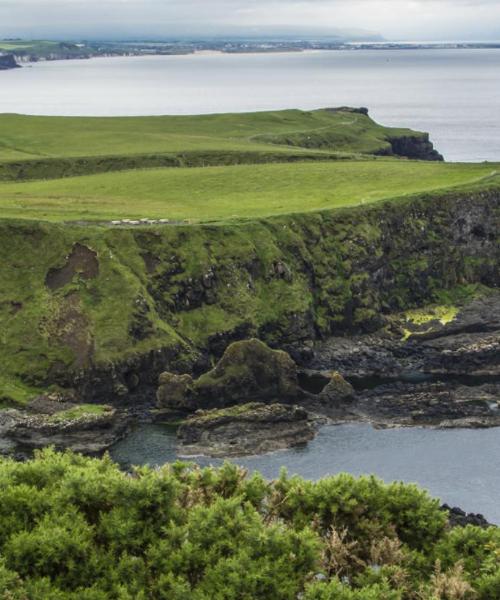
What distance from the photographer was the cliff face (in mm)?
106875

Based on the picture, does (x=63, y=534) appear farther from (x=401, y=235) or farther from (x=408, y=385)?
(x=401, y=235)

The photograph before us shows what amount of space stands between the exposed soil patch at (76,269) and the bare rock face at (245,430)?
25.2m

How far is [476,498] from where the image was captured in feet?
270

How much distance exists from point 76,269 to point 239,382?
2528 cm

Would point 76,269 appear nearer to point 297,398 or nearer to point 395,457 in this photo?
point 297,398

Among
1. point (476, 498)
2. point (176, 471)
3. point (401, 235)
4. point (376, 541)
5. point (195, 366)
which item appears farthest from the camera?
point (401, 235)

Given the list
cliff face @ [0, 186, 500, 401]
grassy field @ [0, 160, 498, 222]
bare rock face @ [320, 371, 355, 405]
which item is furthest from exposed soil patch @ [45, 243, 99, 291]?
bare rock face @ [320, 371, 355, 405]

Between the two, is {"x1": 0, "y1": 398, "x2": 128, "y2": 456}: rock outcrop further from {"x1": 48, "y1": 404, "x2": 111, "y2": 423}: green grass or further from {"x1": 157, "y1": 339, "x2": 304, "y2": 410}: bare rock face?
{"x1": 157, "y1": 339, "x2": 304, "y2": 410}: bare rock face

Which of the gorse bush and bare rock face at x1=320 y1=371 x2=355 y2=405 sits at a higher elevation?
the gorse bush

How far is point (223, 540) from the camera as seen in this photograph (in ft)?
148

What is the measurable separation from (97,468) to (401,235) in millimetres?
95922

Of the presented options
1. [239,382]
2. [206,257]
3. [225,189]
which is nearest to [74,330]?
[239,382]

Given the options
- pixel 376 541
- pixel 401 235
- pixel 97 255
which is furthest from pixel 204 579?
pixel 401 235

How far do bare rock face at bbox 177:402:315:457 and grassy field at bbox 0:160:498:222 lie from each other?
3915 cm
